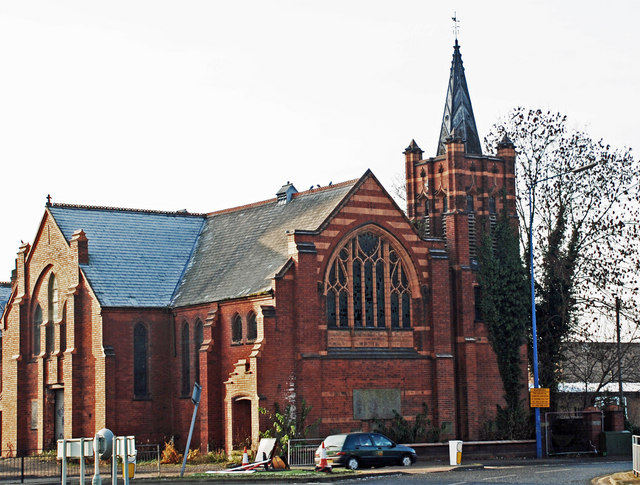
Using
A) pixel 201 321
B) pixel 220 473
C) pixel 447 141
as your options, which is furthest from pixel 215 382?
pixel 447 141

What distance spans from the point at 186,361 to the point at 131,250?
238 inches

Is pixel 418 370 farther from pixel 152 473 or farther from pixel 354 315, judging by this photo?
pixel 152 473

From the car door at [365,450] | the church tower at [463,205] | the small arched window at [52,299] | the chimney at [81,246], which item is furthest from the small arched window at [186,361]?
the car door at [365,450]

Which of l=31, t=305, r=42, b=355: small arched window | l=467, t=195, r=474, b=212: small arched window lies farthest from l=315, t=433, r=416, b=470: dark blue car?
l=31, t=305, r=42, b=355: small arched window

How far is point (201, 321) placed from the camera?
50250 millimetres

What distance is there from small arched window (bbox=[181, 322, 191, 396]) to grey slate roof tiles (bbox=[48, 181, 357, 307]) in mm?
1314

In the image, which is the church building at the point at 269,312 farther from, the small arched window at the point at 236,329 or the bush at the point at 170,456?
the bush at the point at 170,456

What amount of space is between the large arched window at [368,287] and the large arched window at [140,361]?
9623 mm

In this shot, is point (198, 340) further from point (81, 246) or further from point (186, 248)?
point (81, 246)

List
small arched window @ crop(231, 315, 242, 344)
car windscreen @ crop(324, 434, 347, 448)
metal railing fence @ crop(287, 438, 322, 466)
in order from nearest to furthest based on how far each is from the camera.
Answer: car windscreen @ crop(324, 434, 347, 448) → metal railing fence @ crop(287, 438, 322, 466) → small arched window @ crop(231, 315, 242, 344)

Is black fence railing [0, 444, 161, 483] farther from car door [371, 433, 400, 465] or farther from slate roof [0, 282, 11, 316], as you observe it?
slate roof [0, 282, 11, 316]

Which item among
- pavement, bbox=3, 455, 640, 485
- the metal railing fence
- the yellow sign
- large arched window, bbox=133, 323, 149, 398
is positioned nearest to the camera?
pavement, bbox=3, 455, 640, 485

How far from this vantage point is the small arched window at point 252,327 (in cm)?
4688

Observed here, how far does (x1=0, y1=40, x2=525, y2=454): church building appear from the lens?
46062 mm
